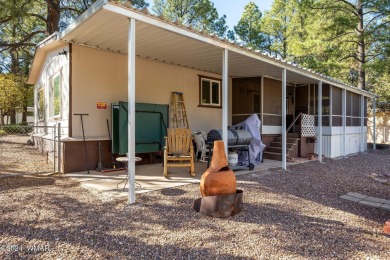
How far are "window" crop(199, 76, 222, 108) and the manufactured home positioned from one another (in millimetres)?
34

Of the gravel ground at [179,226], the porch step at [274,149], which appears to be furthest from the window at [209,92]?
the gravel ground at [179,226]

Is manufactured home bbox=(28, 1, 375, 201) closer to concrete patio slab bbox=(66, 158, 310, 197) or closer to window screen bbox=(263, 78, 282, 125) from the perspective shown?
window screen bbox=(263, 78, 282, 125)

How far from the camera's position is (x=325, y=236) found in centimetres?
312

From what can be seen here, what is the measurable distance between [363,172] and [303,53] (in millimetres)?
8477

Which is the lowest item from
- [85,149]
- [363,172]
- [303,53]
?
[363,172]

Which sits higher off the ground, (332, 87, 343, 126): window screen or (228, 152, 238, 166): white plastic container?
(332, 87, 343, 126): window screen

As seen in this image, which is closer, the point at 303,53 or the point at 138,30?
the point at 138,30

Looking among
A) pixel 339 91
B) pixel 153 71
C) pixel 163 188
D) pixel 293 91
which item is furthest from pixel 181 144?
pixel 339 91

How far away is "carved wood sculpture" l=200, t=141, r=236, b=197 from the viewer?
3.70 metres

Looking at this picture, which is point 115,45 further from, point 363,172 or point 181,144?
point 363,172

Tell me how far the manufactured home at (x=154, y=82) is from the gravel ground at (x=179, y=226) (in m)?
0.94

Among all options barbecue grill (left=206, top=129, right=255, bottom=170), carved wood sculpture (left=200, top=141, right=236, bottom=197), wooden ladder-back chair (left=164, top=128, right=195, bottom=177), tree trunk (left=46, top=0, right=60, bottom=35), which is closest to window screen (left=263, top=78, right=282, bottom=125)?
barbecue grill (left=206, top=129, right=255, bottom=170)

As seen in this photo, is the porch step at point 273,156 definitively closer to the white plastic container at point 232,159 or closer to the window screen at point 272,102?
the window screen at point 272,102

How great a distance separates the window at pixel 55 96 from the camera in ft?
23.2
